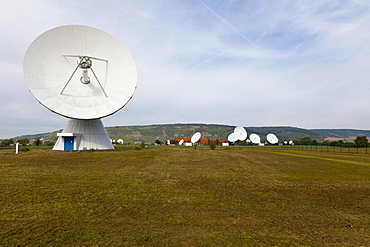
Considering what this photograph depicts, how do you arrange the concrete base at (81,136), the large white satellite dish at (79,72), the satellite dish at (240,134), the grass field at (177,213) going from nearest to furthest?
1. the grass field at (177,213)
2. the large white satellite dish at (79,72)
3. the concrete base at (81,136)
4. the satellite dish at (240,134)

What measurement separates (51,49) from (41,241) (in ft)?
95.4

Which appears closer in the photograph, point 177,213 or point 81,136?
point 177,213

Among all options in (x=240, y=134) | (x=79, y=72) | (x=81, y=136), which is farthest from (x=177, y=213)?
(x=240, y=134)

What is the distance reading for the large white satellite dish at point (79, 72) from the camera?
28312mm

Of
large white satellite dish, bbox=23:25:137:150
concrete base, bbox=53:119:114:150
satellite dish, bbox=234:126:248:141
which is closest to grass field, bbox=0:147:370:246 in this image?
large white satellite dish, bbox=23:25:137:150

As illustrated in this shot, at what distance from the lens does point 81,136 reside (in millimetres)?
33938

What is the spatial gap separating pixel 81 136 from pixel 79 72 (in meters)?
8.74

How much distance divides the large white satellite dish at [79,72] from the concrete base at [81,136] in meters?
0.67

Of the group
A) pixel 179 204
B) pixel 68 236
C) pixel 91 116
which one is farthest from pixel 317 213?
pixel 91 116

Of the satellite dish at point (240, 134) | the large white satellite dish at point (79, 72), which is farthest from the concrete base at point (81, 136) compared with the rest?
the satellite dish at point (240, 134)

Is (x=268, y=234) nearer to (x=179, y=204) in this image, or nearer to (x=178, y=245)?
(x=178, y=245)

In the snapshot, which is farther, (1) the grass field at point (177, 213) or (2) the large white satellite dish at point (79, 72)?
(2) the large white satellite dish at point (79, 72)

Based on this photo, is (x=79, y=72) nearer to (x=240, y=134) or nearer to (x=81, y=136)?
(x=81, y=136)

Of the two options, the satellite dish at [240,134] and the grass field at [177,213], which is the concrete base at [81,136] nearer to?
the grass field at [177,213]
